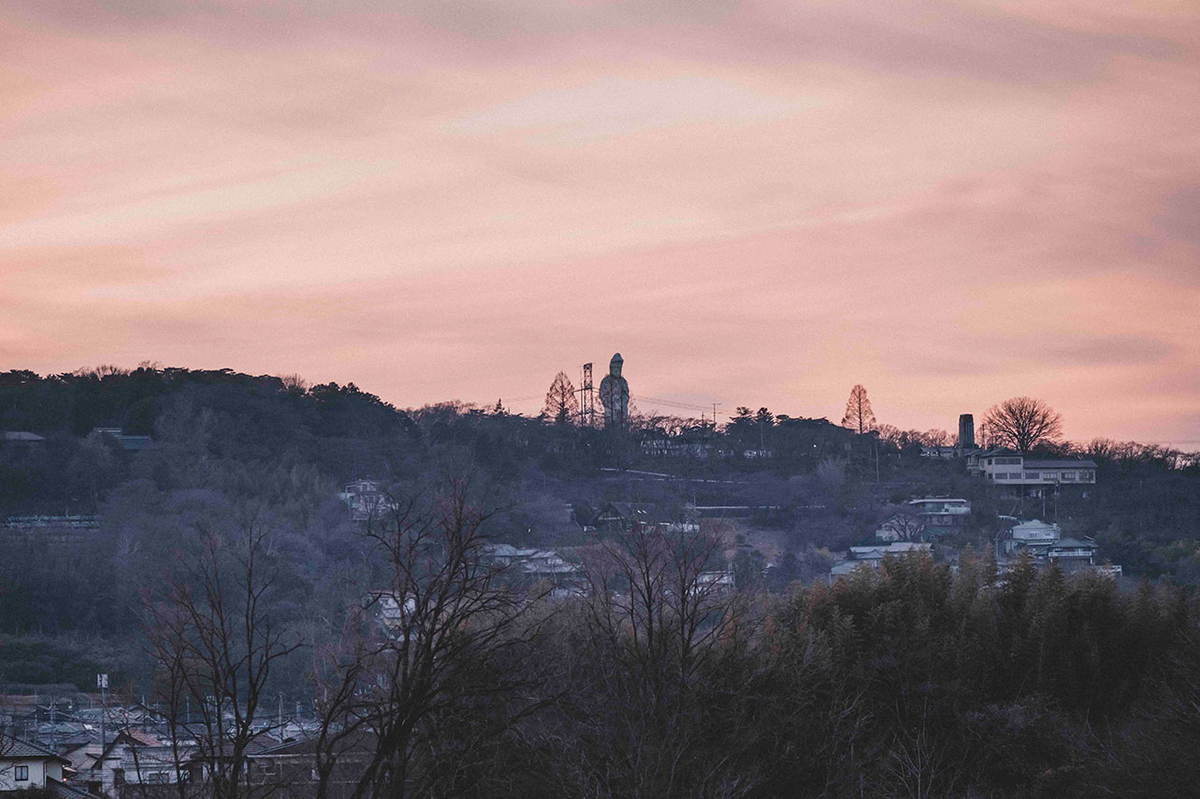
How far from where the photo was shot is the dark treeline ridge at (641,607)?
1350cm

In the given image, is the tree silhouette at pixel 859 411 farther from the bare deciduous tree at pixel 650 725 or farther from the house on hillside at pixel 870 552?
the bare deciduous tree at pixel 650 725

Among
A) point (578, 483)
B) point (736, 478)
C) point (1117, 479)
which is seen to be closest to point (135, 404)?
point (578, 483)

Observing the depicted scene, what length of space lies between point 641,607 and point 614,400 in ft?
141

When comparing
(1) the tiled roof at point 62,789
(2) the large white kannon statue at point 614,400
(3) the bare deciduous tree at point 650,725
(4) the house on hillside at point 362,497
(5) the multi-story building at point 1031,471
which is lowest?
(1) the tiled roof at point 62,789

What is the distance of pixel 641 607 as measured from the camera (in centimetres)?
2461

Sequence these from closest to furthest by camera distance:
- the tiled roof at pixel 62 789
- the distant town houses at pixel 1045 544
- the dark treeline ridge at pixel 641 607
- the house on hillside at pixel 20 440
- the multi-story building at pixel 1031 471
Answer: the dark treeline ridge at pixel 641 607, the tiled roof at pixel 62 789, the distant town houses at pixel 1045 544, the multi-story building at pixel 1031 471, the house on hillside at pixel 20 440

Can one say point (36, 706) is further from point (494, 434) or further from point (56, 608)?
point (494, 434)

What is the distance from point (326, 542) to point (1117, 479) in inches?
1306

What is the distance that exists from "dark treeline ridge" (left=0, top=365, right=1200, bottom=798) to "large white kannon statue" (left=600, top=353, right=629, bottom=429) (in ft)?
3.07

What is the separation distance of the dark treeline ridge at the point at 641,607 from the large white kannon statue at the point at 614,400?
937 mm

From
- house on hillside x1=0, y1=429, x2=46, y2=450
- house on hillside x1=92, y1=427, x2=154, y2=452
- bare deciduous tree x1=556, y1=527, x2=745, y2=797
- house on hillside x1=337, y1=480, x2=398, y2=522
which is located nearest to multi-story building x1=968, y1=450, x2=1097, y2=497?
house on hillside x1=337, y1=480, x2=398, y2=522

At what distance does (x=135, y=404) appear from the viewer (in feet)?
225

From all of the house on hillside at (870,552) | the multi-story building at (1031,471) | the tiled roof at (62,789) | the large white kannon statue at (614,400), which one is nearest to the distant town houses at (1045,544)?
the house on hillside at (870,552)

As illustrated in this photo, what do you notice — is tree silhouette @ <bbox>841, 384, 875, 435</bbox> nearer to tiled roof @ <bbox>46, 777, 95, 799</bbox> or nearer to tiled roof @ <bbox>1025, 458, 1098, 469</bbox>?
tiled roof @ <bbox>1025, 458, 1098, 469</bbox>
